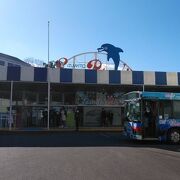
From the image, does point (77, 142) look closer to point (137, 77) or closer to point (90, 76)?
point (90, 76)

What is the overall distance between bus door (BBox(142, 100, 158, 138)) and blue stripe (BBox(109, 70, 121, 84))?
12.6 m

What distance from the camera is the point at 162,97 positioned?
802 inches

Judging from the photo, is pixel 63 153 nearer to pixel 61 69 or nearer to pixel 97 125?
pixel 61 69

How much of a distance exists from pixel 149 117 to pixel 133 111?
0.95 m

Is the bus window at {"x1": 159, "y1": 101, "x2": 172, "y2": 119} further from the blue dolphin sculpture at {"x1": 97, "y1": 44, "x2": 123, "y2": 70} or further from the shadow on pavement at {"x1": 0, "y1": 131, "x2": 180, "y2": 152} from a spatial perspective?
the blue dolphin sculpture at {"x1": 97, "y1": 44, "x2": 123, "y2": 70}

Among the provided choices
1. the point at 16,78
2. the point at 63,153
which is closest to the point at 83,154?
the point at 63,153

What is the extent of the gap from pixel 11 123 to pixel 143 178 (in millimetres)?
23910

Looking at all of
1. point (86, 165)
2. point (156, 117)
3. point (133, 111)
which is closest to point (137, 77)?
point (133, 111)

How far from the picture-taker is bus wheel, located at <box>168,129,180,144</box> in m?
19.9

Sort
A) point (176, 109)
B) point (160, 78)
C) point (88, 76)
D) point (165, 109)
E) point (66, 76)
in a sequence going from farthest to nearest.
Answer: point (160, 78)
point (88, 76)
point (66, 76)
point (176, 109)
point (165, 109)

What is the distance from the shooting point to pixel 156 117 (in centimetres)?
2017

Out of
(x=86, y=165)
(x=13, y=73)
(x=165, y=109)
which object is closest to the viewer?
(x=86, y=165)

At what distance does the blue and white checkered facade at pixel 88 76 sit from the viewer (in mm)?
31078

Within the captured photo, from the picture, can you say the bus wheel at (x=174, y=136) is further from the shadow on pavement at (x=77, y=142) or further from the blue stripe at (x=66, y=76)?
the blue stripe at (x=66, y=76)
